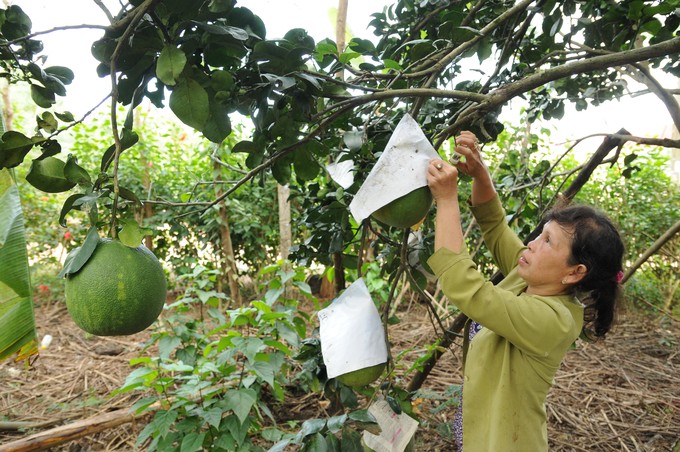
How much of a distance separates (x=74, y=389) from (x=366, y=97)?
3.30m

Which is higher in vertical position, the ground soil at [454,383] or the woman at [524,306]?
the woman at [524,306]

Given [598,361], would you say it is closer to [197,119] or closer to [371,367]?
[371,367]

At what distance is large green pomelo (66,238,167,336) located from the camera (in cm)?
90

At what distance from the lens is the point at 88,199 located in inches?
32.8

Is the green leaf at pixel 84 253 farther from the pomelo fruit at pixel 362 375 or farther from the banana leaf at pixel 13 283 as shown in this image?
the pomelo fruit at pixel 362 375

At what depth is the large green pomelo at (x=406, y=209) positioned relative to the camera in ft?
3.34

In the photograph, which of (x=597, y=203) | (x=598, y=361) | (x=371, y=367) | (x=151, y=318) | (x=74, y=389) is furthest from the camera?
(x=597, y=203)

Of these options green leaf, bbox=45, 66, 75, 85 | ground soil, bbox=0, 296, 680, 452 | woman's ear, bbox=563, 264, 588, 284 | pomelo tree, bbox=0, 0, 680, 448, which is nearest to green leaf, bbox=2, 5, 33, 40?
pomelo tree, bbox=0, 0, 680, 448

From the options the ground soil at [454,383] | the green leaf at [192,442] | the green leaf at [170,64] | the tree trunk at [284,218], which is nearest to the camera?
the green leaf at [170,64]

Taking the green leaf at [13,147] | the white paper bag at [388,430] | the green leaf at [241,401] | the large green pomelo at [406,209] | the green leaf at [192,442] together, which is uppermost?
the green leaf at [13,147]

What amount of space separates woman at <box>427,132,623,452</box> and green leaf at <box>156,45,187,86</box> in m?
0.62

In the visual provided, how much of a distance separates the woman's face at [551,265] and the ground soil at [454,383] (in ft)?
3.82

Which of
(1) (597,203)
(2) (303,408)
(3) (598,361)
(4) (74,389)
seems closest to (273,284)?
(2) (303,408)

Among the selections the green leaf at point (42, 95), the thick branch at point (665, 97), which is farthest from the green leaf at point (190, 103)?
the thick branch at point (665, 97)
